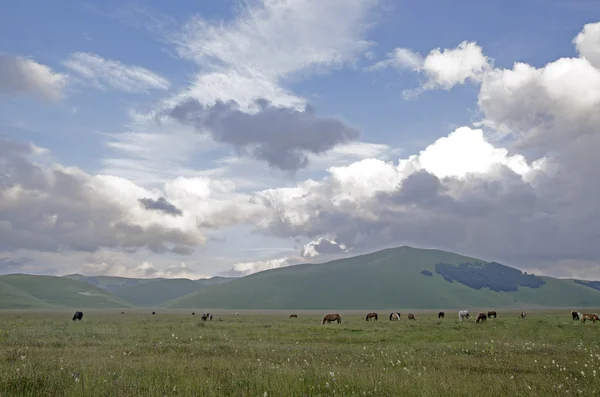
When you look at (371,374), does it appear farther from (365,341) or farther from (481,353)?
(365,341)

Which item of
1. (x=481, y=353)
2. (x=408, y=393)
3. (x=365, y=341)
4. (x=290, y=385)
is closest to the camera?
(x=408, y=393)

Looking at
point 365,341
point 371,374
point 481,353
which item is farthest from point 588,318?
point 371,374

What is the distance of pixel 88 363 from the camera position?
57.2 ft

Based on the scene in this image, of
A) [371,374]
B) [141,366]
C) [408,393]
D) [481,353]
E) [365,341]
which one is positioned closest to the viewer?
[408,393]

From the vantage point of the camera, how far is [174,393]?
12.5m

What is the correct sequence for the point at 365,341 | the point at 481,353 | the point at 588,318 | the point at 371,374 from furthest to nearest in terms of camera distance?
the point at 588,318 < the point at 365,341 < the point at 481,353 < the point at 371,374

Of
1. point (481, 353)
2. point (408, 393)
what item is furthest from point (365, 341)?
point (408, 393)

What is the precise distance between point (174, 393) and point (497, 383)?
8.70m

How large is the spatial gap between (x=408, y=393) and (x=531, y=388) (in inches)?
131

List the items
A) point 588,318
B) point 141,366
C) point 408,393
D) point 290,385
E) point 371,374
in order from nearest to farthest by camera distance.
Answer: point 408,393
point 290,385
point 371,374
point 141,366
point 588,318

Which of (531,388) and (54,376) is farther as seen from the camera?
(54,376)

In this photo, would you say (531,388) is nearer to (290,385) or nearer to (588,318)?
(290,385)

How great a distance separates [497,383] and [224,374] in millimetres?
7893

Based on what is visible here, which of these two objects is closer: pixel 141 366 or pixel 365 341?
pixel 141 366
